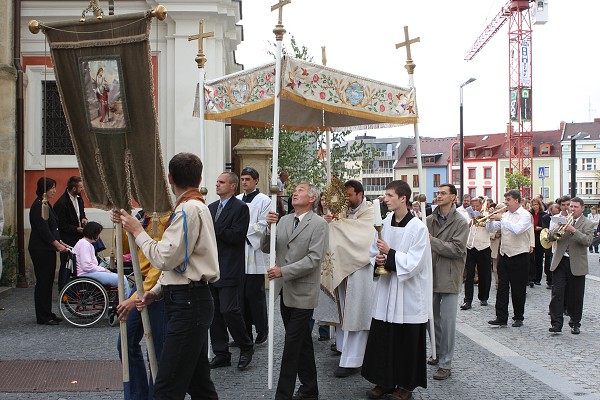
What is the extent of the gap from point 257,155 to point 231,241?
8.14m

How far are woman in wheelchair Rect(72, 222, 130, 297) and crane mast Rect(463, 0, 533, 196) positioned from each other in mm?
77633

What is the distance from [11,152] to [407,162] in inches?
3469

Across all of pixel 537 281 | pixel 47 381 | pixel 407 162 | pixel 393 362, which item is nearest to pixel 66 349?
pixel 47 381

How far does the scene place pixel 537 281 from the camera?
16922 millimetres

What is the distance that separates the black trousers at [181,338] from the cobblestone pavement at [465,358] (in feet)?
6.42

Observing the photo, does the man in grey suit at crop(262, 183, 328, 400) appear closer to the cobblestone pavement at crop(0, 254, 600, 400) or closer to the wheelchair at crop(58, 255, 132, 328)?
the cobblestone pavement at crop(0, 254, 600, 400)

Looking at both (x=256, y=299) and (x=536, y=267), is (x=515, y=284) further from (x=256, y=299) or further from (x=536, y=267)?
(x=536, y=267)

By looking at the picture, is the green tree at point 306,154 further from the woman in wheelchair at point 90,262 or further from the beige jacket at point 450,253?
the beige jacket at point 450,253

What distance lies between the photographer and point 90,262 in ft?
34.4

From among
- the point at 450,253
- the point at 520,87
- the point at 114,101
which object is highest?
the point at 520,87

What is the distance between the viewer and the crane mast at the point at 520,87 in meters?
84.9

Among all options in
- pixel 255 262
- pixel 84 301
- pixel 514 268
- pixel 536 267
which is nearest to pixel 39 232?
pixel 84 301

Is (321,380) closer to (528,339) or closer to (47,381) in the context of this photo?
(47,381)

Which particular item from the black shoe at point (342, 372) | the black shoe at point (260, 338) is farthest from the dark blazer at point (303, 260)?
the black shoe at point (260, 338)
